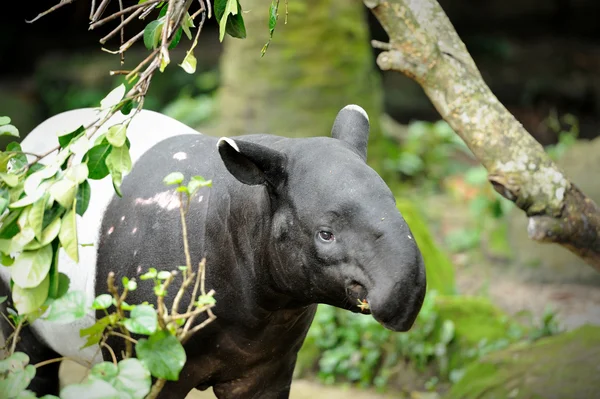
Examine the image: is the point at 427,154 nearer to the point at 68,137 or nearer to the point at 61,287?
the point at 68,137

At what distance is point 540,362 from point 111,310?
8.46 ft

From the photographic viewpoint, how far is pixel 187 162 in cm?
345

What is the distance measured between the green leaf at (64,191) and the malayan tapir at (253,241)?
619 mm

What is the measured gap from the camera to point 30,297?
246 centimetres

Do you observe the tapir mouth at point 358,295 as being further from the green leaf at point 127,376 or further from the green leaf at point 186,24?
the green leaf at point 186,24

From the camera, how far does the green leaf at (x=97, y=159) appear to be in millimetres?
2582

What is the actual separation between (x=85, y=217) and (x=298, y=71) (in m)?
4.32

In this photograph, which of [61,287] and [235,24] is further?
[235,24]

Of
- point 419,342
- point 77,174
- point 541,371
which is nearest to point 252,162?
point 77,174

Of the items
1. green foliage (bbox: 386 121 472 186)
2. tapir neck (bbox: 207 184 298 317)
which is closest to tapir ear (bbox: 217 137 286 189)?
tapir neck (bbox: 207 184 298 317)

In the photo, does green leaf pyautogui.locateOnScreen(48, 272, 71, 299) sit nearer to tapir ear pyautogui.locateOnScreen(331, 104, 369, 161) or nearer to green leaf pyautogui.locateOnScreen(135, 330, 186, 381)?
green leaf pyautogui.locateOnScreen(135, 330, 186, 381)

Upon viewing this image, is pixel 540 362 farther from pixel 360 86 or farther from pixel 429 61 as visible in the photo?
pixel 360 86

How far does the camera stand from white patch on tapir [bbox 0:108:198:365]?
3498 millimetres

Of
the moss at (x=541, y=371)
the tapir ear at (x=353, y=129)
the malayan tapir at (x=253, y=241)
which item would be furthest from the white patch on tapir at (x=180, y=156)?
the moss at (x=541, y=371)
